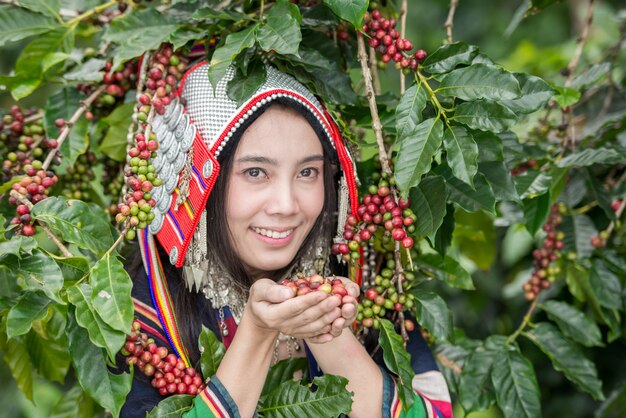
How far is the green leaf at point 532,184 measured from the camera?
188 cm

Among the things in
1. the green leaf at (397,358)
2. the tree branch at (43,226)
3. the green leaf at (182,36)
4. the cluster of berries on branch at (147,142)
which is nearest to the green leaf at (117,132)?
the cluster of berries on branch at (147,142)

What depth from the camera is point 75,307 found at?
4.96ft

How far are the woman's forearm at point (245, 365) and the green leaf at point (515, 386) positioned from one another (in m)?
0.68

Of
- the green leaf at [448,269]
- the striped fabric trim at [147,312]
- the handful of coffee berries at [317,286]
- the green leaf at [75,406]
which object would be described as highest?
the green leaf at [448,269]

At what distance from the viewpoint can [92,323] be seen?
4.84ft

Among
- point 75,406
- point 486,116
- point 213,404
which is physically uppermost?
point 486,116

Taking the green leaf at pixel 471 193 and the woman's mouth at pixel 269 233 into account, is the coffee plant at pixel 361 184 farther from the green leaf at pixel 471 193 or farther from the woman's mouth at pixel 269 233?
the woman's mouth at pixel 269 233

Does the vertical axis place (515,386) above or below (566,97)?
below

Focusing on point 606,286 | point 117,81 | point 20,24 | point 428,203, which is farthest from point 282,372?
point 20,24

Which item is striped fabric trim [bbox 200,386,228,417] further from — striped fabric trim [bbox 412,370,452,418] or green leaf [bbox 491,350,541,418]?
green leaf [bbox 491,350,541,418]

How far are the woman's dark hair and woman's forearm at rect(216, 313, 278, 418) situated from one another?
21 centimetres

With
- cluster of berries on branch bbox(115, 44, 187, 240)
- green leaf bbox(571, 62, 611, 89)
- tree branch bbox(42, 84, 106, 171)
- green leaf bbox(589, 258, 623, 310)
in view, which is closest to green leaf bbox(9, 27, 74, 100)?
tree branch bbox(42, 84, 106, 171)

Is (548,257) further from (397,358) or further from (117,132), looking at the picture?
(117,132)

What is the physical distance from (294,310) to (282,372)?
0.38m
